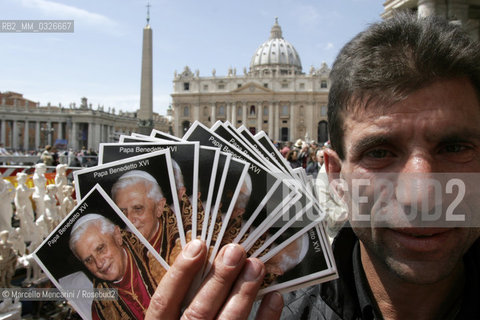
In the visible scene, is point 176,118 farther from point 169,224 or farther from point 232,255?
point 232,255

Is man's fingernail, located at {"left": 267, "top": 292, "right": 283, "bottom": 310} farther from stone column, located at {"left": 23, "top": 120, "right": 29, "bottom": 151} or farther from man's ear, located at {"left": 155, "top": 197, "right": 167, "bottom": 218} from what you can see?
stone column, located at {"left": 23, "top": 120, "right": 29, "bottom": 151}

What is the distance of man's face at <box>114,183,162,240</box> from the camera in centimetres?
118

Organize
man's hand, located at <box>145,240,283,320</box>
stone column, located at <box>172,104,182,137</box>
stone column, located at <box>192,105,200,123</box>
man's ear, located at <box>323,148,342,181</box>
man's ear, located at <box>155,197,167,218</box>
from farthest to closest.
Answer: stone column, located at <box>172,104,182,137</box> → stone column, located at <box>192,105,200,123</box> → man's ear, located at <box>323,148,342,181</box> → man's ear, located at <box>155,197,167,218</box> → man's hand, located at <box>145,240,283,320</box>

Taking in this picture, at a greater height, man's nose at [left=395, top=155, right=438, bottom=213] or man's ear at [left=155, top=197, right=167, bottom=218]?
man's nose at [left=395, top=155, right=438, bottom=213]

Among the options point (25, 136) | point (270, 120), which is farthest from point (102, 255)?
point (25, 136)

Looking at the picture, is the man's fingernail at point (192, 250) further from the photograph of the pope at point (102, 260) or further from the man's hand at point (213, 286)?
the photograph of the pope at point (102, 260)

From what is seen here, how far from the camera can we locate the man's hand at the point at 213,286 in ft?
3.18

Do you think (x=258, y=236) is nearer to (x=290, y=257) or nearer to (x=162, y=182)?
(x=290, y=257)

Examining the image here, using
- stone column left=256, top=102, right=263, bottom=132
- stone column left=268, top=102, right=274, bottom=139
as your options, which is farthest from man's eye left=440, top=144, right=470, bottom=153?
stone column left=256, top=102, right=263, bottom=132

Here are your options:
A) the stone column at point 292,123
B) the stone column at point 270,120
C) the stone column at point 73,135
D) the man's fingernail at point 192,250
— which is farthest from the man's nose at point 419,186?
the stone column at point 73,135

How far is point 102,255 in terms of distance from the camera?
1.21 m

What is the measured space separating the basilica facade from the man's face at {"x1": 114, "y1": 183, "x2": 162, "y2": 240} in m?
61.0

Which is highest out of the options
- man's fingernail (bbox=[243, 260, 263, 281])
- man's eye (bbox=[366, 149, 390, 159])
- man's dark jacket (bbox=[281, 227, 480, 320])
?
man's eye (bbox=[366, 149, 390, 159])

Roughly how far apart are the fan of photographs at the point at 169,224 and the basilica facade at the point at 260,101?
6100cm
